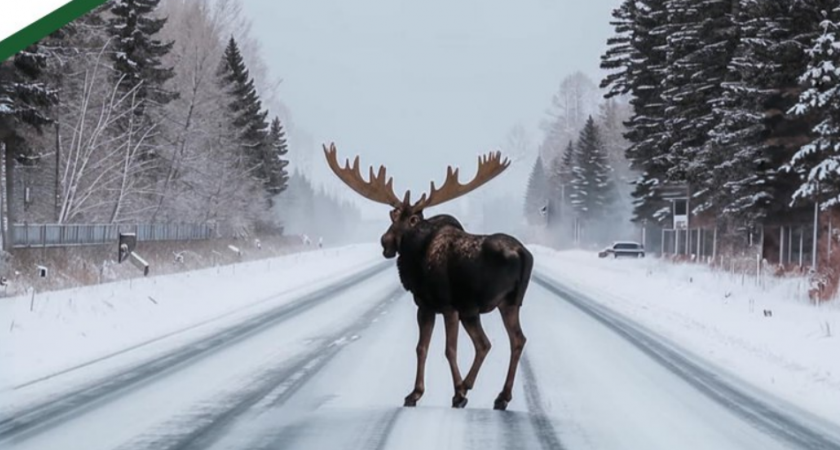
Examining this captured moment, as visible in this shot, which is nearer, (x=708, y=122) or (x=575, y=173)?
(x=575, y=173)

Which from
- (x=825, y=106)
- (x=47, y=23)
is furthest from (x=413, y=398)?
(x=825, y=106)

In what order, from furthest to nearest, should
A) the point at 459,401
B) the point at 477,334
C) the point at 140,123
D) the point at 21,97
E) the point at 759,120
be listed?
the point at 759,120 → the point at 140,123 → the point at 21,97 → the point at 459,401 → the point at 477,334

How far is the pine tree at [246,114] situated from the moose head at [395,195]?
10.1 m

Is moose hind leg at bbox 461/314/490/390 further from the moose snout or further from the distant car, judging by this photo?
the distant car

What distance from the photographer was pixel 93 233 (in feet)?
64.8

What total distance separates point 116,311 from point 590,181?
27.2ft

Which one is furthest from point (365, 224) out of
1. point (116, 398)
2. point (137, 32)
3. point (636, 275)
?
point (636, 275)

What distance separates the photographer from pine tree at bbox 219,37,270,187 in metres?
16.5

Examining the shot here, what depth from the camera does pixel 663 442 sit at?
6484 mm

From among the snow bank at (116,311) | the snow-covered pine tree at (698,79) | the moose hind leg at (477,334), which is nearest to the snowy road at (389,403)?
the moose hind leg at (477,334)

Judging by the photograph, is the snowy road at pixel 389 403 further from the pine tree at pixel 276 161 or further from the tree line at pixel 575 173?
the pine tree at pixel 276 161

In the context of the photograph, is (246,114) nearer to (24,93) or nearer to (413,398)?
(24,93)

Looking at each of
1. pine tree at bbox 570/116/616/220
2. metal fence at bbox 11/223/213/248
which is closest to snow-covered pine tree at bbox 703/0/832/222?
pine tree at bbox 570/116/616/220

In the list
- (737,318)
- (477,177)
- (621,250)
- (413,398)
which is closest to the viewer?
(477,177)
